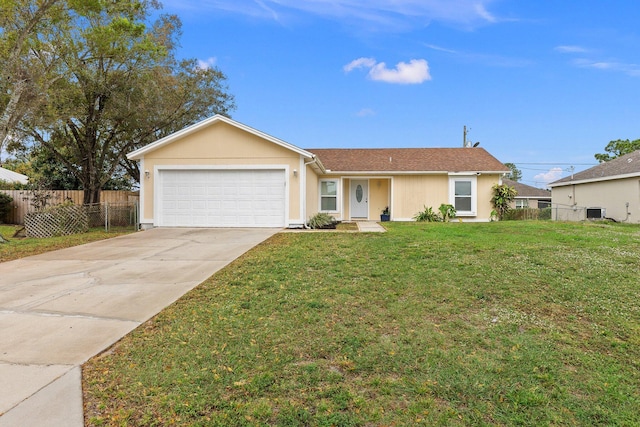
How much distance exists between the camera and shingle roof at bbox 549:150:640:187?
56.4ft

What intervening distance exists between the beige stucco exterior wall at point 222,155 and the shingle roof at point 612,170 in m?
15.6

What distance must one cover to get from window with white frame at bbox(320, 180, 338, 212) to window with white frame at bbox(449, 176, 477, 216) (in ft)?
17.4

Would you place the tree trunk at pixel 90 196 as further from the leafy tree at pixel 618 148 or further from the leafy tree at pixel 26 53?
the leafy tree at pixel 618 148

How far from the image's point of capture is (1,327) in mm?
3906

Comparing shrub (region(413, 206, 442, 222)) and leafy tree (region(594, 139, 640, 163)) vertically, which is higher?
leafy tree (region(594, 139, 640, 163))

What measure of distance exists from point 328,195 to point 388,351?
13.9 meters

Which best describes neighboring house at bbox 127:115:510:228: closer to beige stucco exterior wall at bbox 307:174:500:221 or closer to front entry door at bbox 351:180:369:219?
beige stucco exterior wall at bbox 307:174:500:221

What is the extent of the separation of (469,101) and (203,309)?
70.6 feet

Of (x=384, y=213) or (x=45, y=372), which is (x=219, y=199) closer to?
(x=384, y=213)

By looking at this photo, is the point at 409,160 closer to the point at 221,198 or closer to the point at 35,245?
the point at 221,198

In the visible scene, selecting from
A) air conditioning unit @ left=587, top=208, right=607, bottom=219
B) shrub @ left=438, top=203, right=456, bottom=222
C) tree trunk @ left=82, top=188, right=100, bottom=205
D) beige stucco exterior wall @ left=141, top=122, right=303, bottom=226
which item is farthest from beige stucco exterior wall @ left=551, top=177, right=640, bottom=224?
tree trunk @ left=82, top=188, right=100, bottom=205

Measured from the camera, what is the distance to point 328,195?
674 inches

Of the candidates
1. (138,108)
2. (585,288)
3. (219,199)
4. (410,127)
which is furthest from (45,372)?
(410,127)

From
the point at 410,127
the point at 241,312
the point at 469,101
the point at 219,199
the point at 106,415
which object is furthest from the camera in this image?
the point at 410,127
